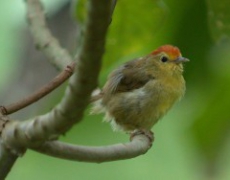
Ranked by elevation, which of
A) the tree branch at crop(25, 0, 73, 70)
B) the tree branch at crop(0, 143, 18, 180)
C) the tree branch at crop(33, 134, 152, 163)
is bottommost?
the tree branch at crop(0, 143, 18, 180)

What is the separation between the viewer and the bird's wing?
2821mm

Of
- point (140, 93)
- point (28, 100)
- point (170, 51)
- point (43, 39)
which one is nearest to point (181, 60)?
point (170, 51)

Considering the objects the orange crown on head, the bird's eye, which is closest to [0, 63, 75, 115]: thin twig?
the orange crown on head

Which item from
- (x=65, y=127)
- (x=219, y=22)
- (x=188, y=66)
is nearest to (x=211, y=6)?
(x=219, y=22)

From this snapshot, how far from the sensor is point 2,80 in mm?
4203

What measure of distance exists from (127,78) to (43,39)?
39 cm

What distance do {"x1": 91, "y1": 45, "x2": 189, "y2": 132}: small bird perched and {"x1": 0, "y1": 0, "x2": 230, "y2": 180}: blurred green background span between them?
0.07 m

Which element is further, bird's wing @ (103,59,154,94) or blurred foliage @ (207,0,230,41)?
bird's wing @ (103,59,154,94)

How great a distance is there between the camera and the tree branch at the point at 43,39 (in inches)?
106

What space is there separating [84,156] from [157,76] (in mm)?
1499

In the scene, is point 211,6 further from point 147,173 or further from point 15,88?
point 15,88

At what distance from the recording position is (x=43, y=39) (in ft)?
8.81

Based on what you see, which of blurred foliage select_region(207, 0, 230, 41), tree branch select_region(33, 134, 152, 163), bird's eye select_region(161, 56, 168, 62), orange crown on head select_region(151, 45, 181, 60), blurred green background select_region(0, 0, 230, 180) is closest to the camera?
tree branch select_region(33, 134, 152, 163)

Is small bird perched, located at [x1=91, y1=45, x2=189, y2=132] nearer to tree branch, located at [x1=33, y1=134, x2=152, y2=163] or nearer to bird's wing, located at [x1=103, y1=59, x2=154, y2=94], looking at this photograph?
bird's wing, located at [x1=103, y1=59, x2=154, y2=94]
